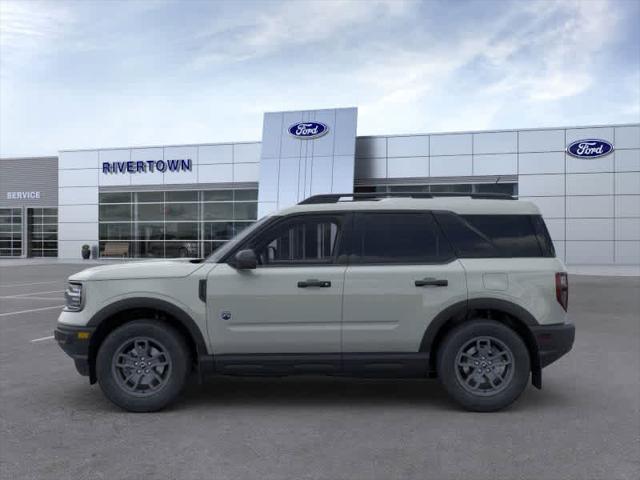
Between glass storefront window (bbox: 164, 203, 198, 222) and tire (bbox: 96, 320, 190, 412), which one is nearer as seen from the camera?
tire (bbox: 96, 320, 190, 412)

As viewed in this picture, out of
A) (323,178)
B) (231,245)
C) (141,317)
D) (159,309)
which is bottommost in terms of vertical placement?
(141,317)

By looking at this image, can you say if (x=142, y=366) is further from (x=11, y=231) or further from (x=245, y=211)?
(x=11, y=231)

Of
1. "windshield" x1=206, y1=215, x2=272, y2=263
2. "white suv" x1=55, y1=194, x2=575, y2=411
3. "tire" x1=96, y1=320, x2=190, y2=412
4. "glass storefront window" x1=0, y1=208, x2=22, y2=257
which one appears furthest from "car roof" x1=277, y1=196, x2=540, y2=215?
"glass storefront window" x1=0, y1=208, x2=22, y2=257

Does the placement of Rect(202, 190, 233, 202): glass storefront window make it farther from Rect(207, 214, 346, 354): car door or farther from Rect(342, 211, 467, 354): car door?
Rect(342, 211, 467, 354): car door

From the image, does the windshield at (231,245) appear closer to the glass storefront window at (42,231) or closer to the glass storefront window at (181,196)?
the glass storefront window at (181,196)

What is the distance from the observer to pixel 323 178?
104 ft

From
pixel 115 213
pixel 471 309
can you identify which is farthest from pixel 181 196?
pixel 471 309

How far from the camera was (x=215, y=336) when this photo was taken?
5434 mm

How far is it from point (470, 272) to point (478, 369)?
2.78 ft

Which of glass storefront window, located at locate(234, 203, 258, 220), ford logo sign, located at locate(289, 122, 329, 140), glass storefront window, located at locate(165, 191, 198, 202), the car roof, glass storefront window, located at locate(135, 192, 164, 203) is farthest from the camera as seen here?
glass storefront window, located at locate(135, 192, 164, 203)

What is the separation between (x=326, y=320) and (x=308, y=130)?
2778cm

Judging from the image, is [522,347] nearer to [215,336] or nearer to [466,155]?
[215,336]

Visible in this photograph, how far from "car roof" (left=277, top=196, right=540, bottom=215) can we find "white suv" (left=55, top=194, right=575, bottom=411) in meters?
0.39

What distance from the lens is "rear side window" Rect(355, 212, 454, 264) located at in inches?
220
